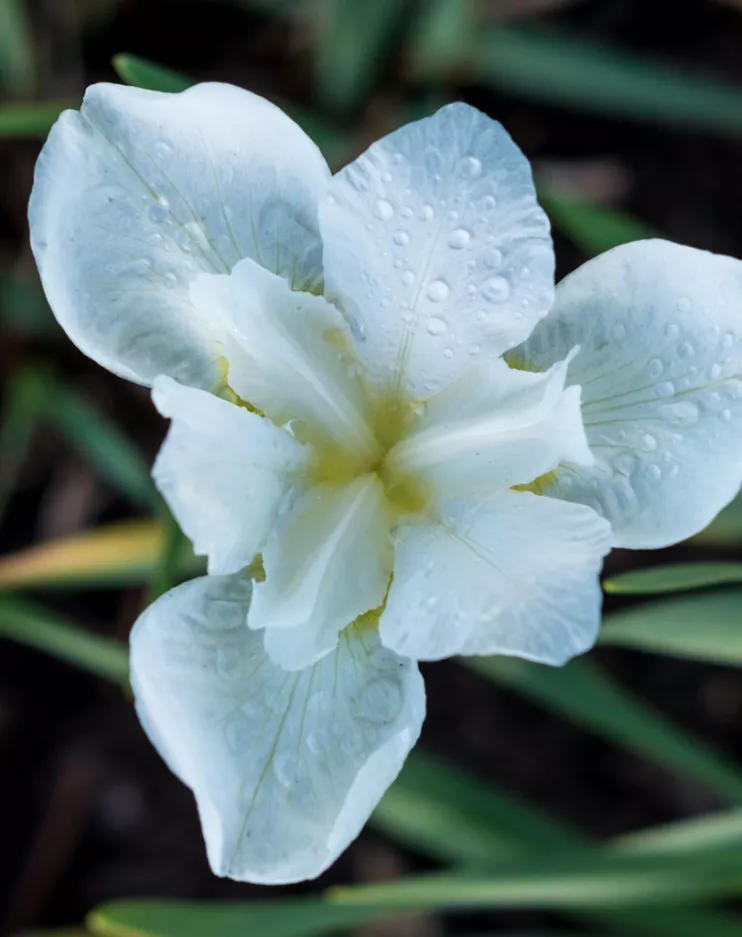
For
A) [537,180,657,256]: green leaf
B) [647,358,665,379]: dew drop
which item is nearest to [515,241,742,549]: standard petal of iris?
[647,358,665,379]: dew drop

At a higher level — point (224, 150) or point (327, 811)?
point (224, 150)

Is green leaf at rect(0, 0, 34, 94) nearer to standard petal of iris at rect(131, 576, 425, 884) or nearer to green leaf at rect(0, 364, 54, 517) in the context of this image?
green leaf at rect(0, 364, 54, 517)

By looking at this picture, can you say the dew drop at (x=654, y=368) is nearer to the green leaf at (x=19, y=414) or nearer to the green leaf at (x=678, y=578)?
the green leaf at (x=678, y=578)

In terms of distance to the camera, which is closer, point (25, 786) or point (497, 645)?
point (497, 645)

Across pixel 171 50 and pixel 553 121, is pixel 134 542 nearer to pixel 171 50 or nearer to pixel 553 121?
pixel 171 50

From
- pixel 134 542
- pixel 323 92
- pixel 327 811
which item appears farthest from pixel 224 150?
pixel 323 92

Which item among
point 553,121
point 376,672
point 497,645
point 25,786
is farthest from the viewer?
point 553,121

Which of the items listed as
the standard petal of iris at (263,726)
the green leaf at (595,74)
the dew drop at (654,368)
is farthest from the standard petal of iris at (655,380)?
the green leaf at (595,74)
